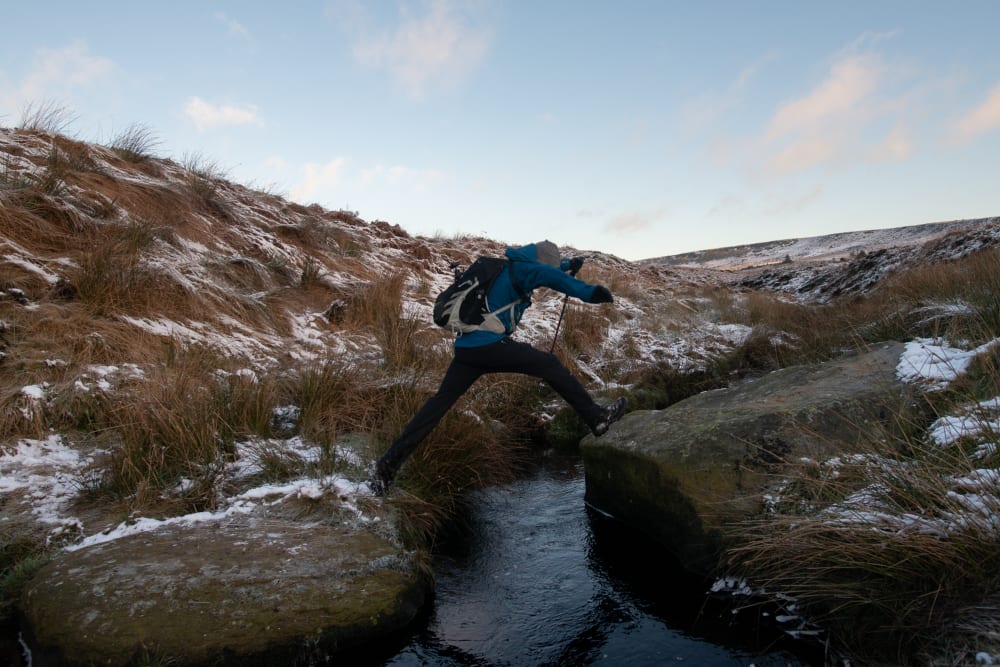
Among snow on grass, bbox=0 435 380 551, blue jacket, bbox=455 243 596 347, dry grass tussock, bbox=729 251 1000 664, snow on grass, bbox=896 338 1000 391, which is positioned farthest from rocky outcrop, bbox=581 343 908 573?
snow on grass, bbox=0 435 380 551

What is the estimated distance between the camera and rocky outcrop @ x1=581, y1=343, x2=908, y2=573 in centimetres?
387

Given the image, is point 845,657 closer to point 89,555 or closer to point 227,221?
point 89,555

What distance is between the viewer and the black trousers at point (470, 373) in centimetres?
420

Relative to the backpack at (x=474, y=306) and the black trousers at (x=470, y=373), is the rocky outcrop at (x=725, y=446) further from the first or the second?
the backpack at (x=474, y=306)

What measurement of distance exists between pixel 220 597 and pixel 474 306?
2235 millimetres

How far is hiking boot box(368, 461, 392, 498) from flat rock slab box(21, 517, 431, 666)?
0.58 metres

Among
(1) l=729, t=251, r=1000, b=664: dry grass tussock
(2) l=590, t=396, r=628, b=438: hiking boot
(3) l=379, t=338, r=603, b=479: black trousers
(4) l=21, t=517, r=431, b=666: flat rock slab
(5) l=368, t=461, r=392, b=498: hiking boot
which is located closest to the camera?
(1) l=729, t=251, r=1000, b=664: dry grass tussock

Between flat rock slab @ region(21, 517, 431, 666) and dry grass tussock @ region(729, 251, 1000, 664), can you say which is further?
flat rock slab @ region(21, 517, 431, 666)

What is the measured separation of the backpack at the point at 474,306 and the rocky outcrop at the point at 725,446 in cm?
151

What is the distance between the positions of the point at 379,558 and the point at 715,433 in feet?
7.85

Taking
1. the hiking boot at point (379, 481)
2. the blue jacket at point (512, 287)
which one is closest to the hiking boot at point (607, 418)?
the blue jacket at point (512, 287)

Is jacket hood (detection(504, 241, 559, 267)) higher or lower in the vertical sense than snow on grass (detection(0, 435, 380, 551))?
higher

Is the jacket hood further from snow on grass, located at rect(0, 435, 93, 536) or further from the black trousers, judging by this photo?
snow on grass, located at rect(0, 435, 93, 536)

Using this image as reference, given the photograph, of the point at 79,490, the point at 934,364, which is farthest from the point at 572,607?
the point at 79,490
